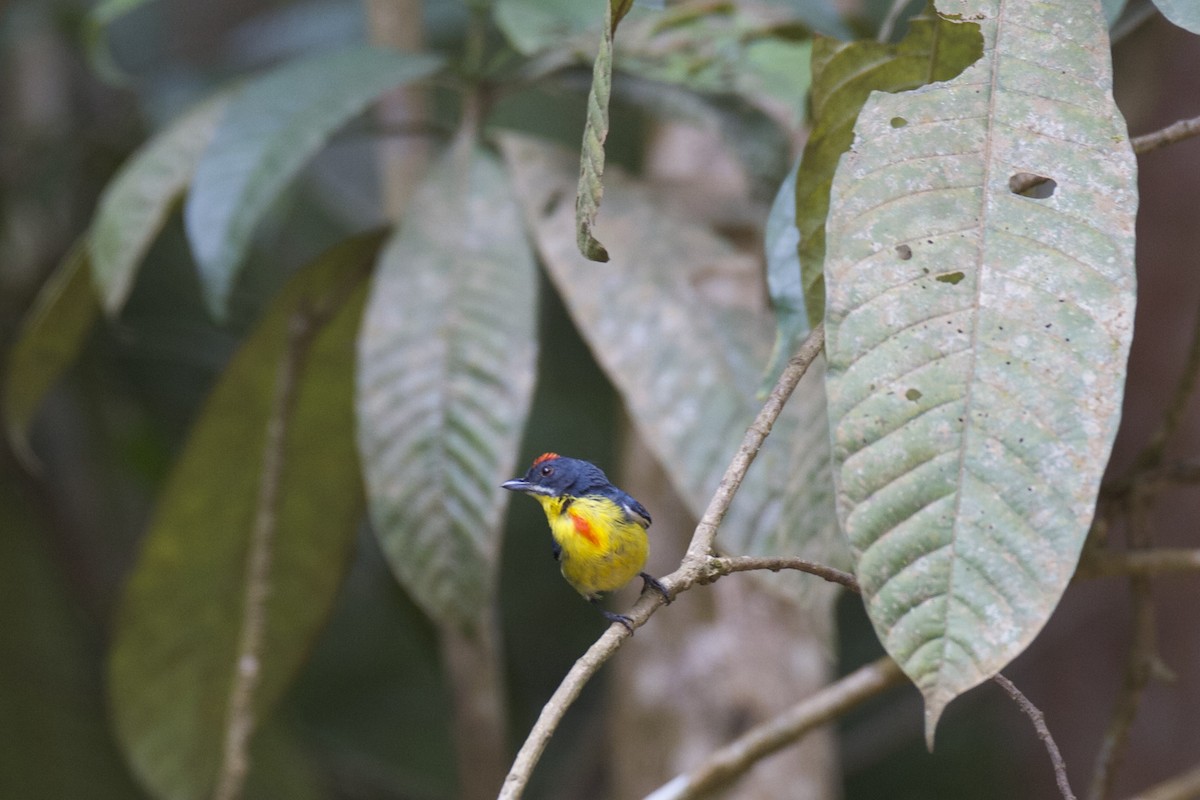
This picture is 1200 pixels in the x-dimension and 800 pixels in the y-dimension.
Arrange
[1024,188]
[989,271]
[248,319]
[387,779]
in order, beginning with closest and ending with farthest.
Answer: [989,271] < [1024,188] < [248,319] < [387,779]

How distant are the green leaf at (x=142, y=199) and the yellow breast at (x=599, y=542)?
1002 millimetres

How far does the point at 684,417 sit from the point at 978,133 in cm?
75

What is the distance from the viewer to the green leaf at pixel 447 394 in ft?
5.24

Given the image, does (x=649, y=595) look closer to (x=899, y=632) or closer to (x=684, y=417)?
(x=899, y=632)

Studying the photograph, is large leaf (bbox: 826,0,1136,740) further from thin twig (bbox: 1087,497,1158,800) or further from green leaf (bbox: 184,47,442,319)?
green leaf (bbox: 184,47,442,319)

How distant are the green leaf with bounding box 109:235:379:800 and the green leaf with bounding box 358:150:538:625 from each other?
0.38 m

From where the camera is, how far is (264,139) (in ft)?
5.90

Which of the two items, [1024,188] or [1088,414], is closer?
[1088,414]

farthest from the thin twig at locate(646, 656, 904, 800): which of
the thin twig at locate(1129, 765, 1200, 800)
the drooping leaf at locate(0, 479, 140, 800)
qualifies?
the drooping leaf at locate(0, 479, 140, 800)

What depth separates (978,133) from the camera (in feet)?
3.06

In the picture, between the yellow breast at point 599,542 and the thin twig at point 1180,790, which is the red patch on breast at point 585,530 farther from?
the thin twig at point 1180,790

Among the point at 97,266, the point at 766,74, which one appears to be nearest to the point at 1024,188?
the point at 766,74

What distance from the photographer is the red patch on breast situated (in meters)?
1.05

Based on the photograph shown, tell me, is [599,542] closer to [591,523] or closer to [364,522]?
[591,523]
